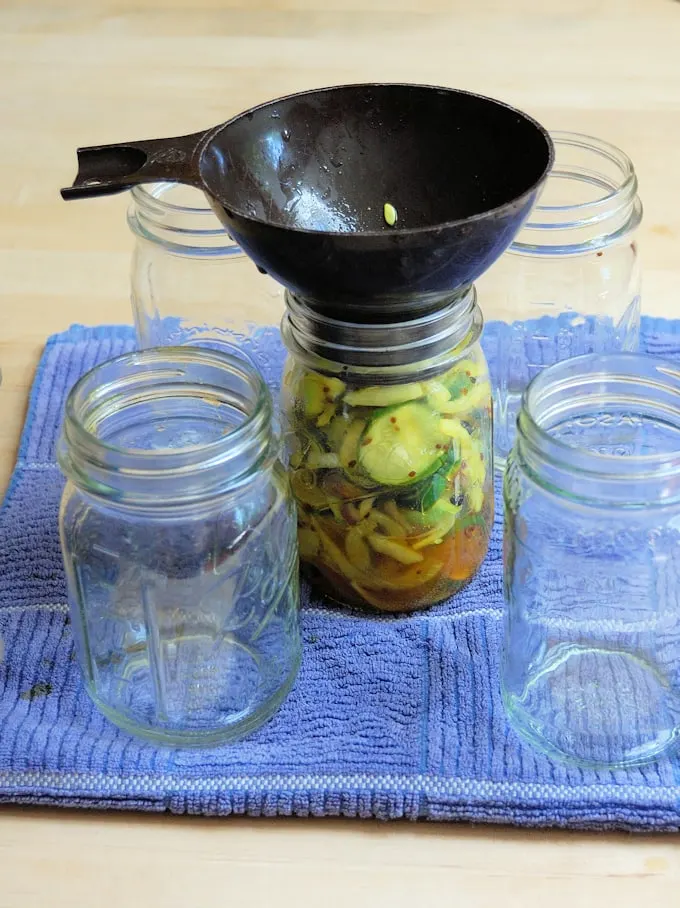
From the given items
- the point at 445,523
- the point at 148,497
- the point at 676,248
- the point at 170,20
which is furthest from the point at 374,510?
the point at 170,20

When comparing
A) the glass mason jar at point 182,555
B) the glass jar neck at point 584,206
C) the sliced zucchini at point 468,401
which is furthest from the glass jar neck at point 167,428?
the glass jar neck at point 584,206

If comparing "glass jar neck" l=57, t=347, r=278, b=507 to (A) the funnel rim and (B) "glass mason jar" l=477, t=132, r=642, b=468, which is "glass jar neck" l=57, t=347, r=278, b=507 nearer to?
(A) the funnel rim

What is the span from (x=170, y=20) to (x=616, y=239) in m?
0.88

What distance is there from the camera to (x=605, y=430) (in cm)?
67

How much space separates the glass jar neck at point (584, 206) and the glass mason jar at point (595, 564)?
6.4 inches

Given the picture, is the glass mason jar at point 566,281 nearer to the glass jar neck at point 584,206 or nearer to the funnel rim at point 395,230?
the glass jar neck at point 584,206

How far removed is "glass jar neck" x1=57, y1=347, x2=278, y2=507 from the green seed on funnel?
0.14 m

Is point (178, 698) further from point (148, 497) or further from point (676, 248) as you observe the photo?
point (676, 248)

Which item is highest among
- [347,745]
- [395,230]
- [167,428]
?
[395,230]

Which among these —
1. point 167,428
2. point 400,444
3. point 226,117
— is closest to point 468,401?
point 400,444

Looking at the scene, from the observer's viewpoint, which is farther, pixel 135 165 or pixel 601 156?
pixel 601 156

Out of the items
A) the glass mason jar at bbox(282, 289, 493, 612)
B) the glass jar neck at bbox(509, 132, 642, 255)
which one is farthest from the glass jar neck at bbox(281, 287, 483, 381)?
the glass jar neck at bbox(509, 132, 642, 255)

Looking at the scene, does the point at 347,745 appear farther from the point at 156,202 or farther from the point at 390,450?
the point at 156,202

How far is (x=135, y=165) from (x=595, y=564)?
0.34m
